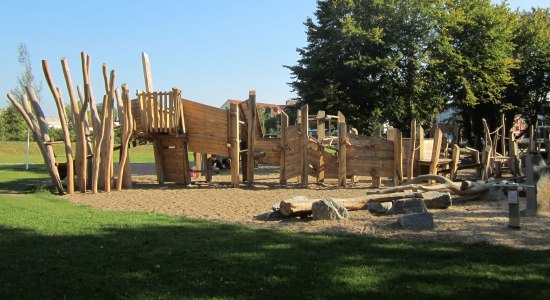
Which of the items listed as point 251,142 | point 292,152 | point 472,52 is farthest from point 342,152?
point 472,52

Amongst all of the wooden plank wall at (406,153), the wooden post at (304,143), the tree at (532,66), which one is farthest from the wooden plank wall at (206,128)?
the tree at (532,66)

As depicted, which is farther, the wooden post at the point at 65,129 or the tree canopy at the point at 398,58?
the tree canopy at the point at 398,58

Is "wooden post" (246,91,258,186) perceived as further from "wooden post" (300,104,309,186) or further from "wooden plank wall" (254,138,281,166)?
"wooden post" (300,104,309,186)

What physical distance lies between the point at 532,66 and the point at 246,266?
112ft

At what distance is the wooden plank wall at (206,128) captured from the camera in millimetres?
15945

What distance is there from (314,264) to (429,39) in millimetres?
24193

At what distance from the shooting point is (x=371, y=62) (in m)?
25.4

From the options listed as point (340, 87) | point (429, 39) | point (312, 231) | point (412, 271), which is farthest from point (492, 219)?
point (429, 39)

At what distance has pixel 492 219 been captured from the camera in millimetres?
8844

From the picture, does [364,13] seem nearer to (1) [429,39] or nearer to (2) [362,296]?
(1) [429,39]

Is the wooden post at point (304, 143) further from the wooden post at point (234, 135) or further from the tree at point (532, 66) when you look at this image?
the tree at point (532, 66)

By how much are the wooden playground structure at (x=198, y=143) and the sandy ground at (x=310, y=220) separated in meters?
0.71

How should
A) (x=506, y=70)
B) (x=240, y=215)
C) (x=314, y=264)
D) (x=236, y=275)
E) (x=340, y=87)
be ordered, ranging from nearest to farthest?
(x=236, y=275), (x=314, y=264), (x=240, y=215), (x=340, y=87), (x=506, y=70)

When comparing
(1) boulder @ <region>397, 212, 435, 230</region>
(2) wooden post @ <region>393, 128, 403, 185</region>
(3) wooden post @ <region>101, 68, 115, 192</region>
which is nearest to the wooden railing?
(3) wooden post @ <region>101, 68, 115, 192</region>
